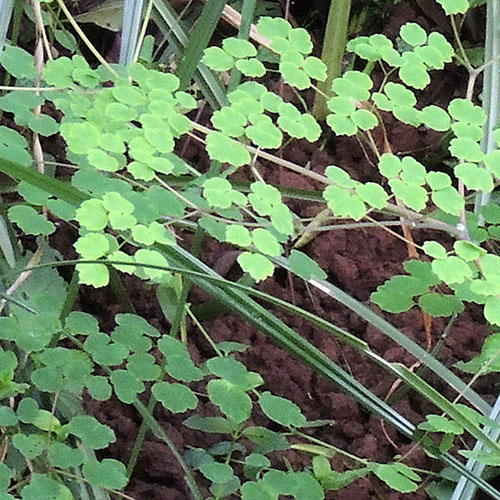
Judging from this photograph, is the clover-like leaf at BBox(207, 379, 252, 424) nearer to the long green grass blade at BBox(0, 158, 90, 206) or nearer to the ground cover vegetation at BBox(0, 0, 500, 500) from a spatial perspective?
the ground cover vegetation at BBox(0, 0, 500, 500)

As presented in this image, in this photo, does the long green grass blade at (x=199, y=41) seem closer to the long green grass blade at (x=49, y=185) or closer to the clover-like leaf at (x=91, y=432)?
the long green grass blade at (x=49, y=185)

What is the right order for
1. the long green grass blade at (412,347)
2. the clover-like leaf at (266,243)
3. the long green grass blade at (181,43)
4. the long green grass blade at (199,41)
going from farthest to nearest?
the long green grass blade at (181,43), the long green grass blade at (199,41), the long green grass blade at (412,347), the clover-like leaf at (266,243)

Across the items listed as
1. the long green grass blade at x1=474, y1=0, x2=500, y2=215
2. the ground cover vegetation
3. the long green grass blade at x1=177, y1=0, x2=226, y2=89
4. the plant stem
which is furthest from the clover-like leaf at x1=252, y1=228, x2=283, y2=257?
the plant stem

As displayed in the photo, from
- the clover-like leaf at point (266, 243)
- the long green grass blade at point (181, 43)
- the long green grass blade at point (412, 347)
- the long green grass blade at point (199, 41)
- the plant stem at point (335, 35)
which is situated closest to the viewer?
the clover-like leaf at point (266, 243)

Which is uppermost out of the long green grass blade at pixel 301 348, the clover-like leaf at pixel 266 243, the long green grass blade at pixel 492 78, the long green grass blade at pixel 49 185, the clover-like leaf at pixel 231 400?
the long green grass blade at pixel 492 78

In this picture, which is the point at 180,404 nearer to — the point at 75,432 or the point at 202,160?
the point at 75,432

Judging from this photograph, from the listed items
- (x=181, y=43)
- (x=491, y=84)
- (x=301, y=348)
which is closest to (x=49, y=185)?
(x=301, y=348)

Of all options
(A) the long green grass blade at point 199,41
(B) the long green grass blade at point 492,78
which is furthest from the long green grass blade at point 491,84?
(A) the long green grass blade at point 199,41

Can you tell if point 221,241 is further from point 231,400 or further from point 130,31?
point 130,31

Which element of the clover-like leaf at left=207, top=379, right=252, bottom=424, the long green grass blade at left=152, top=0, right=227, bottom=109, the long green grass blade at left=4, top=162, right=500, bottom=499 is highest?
the long green grass blade at left=152, top=0, right=227, bottom=109
